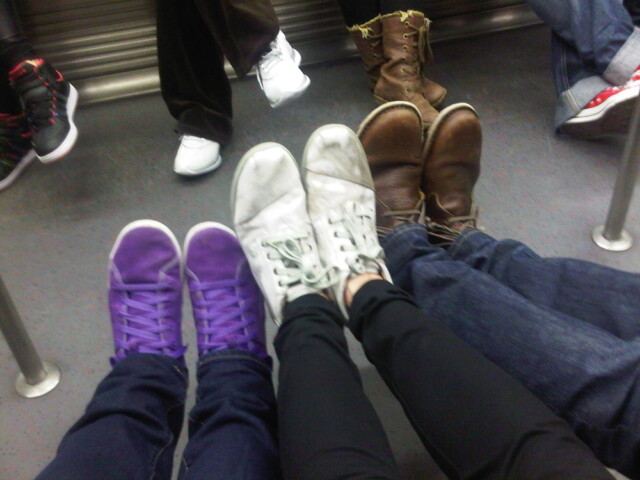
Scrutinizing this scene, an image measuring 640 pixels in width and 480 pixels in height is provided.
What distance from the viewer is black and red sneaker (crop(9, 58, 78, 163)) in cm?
110

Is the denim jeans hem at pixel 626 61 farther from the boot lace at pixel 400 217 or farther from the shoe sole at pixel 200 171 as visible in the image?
the shoe sole at pixel 200 171

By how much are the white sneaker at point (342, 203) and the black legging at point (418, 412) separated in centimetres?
12

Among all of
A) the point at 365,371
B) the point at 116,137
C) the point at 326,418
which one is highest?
the point at 326,418

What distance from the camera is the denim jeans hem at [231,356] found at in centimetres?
70

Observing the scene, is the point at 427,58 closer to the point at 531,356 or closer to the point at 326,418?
the point at 531,356

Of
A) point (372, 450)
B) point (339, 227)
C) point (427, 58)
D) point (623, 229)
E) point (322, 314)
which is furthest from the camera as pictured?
point (427, 58)

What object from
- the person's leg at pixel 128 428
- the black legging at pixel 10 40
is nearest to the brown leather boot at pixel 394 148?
the person's leg at pixel 128 428

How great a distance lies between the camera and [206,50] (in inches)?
44.4

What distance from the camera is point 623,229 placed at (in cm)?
99

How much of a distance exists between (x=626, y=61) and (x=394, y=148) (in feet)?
1.87

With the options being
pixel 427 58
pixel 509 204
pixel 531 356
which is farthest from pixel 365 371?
pixel 427 58

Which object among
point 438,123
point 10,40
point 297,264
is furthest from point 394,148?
point 10,40

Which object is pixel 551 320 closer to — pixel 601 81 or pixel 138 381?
pixel 138 381

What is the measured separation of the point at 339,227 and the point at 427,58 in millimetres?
710
